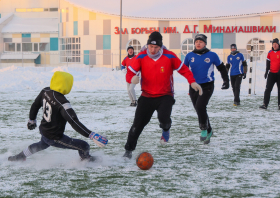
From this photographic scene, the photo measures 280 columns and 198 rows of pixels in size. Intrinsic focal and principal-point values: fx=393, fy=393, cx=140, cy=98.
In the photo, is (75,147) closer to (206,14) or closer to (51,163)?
(51,163)

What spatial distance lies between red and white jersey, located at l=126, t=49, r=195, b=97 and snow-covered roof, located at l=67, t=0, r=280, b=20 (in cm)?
2943

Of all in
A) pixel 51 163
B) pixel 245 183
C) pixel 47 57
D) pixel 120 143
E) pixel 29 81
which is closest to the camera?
pixel 245 183

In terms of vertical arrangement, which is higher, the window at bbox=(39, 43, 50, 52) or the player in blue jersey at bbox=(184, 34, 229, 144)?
the window at bbox=(39, 43, 50, 52)

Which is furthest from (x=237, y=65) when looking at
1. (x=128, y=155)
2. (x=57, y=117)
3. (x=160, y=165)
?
(x=57, y=117)

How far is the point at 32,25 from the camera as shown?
1618 inches

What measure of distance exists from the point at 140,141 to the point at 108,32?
30595 mm

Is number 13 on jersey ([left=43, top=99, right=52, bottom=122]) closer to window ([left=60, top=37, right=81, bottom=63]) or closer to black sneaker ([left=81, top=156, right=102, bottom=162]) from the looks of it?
black sneaker ([left=81, top=156, right=102, bottom=162])

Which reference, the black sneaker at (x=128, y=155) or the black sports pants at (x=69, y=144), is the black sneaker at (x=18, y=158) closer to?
the black sports pants at (x=69, y=144)

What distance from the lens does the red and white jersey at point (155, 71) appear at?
17.6ft

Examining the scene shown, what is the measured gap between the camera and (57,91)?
486cm

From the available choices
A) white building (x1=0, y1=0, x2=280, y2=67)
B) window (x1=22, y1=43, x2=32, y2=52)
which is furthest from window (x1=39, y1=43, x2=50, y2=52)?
window (x1=22, y1=43, x2=32, y2=52)

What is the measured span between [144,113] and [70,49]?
3524 cm

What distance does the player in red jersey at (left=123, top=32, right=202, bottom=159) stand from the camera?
17.6 feet

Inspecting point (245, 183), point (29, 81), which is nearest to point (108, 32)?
point (29, 81)
